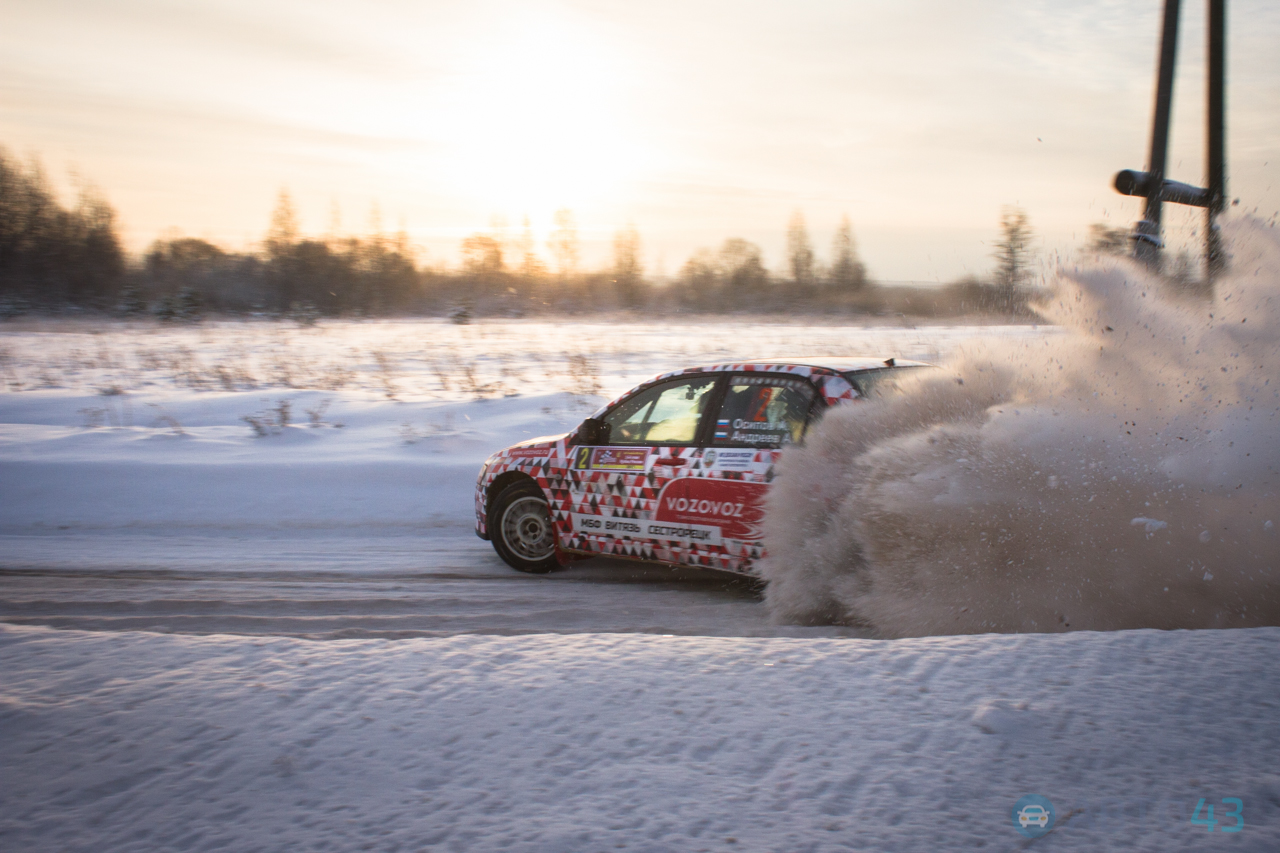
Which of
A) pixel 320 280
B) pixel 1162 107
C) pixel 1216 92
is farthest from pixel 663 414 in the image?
pixel 320 280

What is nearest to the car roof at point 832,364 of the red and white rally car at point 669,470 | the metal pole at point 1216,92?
the red and white rally car at point 669,470

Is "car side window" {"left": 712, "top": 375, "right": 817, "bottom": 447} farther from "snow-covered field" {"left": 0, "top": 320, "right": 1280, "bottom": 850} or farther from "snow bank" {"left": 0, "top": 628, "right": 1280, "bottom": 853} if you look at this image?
"snow bank" {"left": 0, "top": 628, "right": 1280, "bottom": 853}

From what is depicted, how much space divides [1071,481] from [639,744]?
2713 millimetres

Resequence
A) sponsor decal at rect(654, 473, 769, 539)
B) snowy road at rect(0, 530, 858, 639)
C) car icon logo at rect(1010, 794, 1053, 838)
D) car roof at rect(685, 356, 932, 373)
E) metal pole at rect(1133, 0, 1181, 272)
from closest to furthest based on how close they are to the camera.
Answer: car icon logo at rect(1010, 794, 1053, 838) < snowy road at rect(0, 530, 858, 639) < sponsor decal at rect(654, 473, 769, 539) < car roof at rect(685, 356, 932, 373) < metal pole at rect(1133, 0, 1181, 272)

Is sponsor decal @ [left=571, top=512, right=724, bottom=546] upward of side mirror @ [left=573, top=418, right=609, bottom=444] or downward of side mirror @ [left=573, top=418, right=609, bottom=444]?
downward

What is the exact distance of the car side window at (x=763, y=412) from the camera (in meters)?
5.27

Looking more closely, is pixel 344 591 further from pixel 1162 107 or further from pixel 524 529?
pixel 1162 107

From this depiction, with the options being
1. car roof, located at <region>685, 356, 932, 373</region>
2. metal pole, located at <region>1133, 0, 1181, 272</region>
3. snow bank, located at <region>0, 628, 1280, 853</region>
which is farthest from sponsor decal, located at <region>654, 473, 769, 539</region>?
metal pole, located at <region>1133, 0, 1181, 272</region>

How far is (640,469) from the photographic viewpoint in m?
5.93

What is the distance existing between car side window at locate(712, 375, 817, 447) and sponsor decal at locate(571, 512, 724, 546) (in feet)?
1.87

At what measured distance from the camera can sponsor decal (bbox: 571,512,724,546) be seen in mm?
5496

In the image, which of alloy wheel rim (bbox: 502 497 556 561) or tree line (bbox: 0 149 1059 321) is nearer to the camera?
alloy wheel rim (bbox: 502 497 556 561)

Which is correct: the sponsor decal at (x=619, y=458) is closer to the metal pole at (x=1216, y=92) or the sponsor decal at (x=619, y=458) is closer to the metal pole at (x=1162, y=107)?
the metal pole at (x=1162, y=107)

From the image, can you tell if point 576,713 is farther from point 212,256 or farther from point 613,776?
point 212,256
